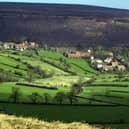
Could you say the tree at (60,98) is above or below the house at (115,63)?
above

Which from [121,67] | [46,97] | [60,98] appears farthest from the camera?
[121,67]

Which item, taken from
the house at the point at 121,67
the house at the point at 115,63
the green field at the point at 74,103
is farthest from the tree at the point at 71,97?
the house at the point at 115,63

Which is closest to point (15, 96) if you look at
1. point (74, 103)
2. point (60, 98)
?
point (60, 98)

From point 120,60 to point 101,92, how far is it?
94.5 meters

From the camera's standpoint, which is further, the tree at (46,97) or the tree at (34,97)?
the tree at (46,97)

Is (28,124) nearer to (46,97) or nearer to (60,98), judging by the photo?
(60,98)

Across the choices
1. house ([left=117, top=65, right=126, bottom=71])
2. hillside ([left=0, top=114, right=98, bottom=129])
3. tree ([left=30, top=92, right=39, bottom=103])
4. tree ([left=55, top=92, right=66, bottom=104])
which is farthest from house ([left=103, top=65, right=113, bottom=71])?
hillside ([left=0, top=114, right=98, bottom=129])

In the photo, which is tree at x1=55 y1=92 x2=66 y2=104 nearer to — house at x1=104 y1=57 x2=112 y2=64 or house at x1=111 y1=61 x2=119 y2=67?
house at x1=111 y1=61 x2=119 y2=67

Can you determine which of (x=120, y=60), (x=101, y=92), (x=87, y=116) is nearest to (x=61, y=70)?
(x=120, y=60)

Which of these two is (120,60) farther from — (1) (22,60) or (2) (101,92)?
(2) (101,92)

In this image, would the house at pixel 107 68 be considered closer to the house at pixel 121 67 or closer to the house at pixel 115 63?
the house at pixel 115 63

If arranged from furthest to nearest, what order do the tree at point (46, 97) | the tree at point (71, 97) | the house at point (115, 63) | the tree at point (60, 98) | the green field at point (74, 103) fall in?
the house at point (115, 63)
the tree at point (71, 97)
the tree at point (60, 98)
the tree at point (46, 97)
the green field at point (74, 103)

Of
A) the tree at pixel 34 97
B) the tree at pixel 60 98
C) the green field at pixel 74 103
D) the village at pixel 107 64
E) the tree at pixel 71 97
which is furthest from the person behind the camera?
the village at pixel 107 64

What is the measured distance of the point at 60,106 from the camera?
200ft
